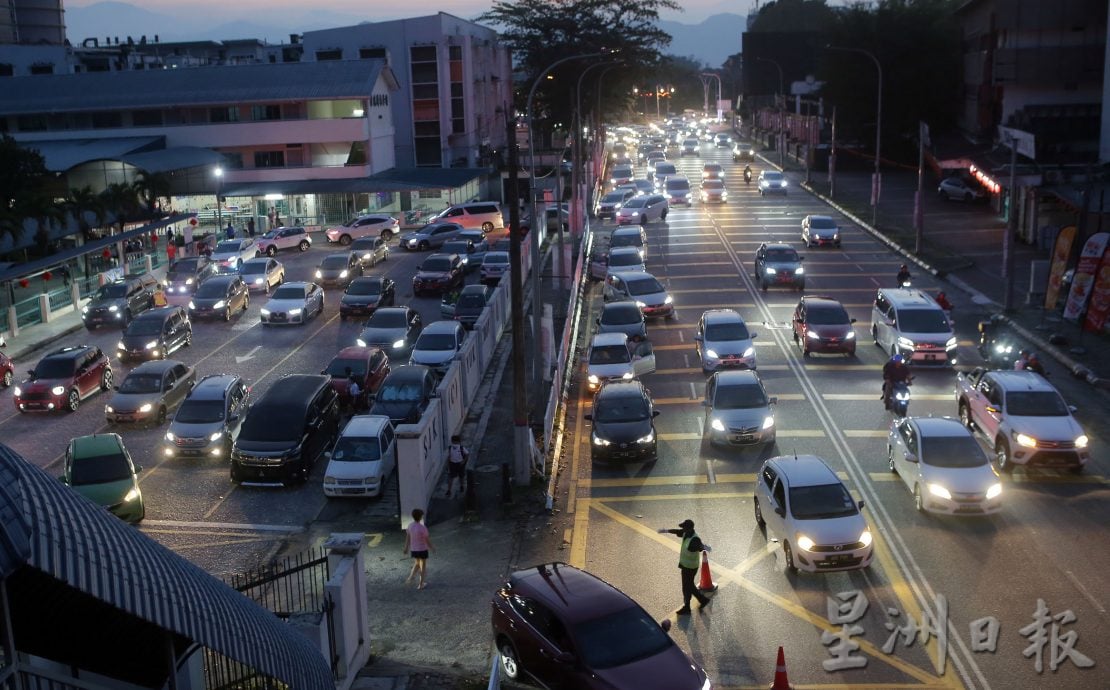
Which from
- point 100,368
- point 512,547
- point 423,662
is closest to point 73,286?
point 100,368

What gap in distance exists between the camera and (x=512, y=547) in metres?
21.2

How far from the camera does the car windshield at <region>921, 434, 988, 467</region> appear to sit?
70.1 ft

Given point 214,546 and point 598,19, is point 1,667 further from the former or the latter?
point 598,19

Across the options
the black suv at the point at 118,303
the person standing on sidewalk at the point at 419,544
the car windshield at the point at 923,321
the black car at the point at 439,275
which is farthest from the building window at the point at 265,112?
the person standing on sidewalk at the point at 419,544

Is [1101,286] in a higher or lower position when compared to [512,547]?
higher

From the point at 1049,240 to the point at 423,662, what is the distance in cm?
4187

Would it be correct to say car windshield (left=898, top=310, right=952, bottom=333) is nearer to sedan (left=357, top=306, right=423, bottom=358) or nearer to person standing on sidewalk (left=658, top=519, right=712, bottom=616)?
sedan (left=357, top=306, right=423, bottom=358)

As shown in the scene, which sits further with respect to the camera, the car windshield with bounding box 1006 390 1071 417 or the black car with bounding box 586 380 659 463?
the black car with bounding box 586 380 659 463

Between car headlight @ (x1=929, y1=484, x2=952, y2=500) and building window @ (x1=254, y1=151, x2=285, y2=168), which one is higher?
building window @ (x1=254, y1=151, x2=285, y2=168)

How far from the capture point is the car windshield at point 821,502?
19.1m

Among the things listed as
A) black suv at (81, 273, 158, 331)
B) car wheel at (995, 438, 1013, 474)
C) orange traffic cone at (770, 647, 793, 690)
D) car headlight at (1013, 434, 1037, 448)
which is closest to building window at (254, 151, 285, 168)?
black suv at (81, 273, 158, 331)

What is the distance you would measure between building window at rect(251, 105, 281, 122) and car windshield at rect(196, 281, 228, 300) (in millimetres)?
34401

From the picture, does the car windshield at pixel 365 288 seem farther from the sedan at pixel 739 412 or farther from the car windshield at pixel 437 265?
the sedan at pixel 739 412

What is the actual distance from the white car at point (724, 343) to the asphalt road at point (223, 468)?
1085 cm
